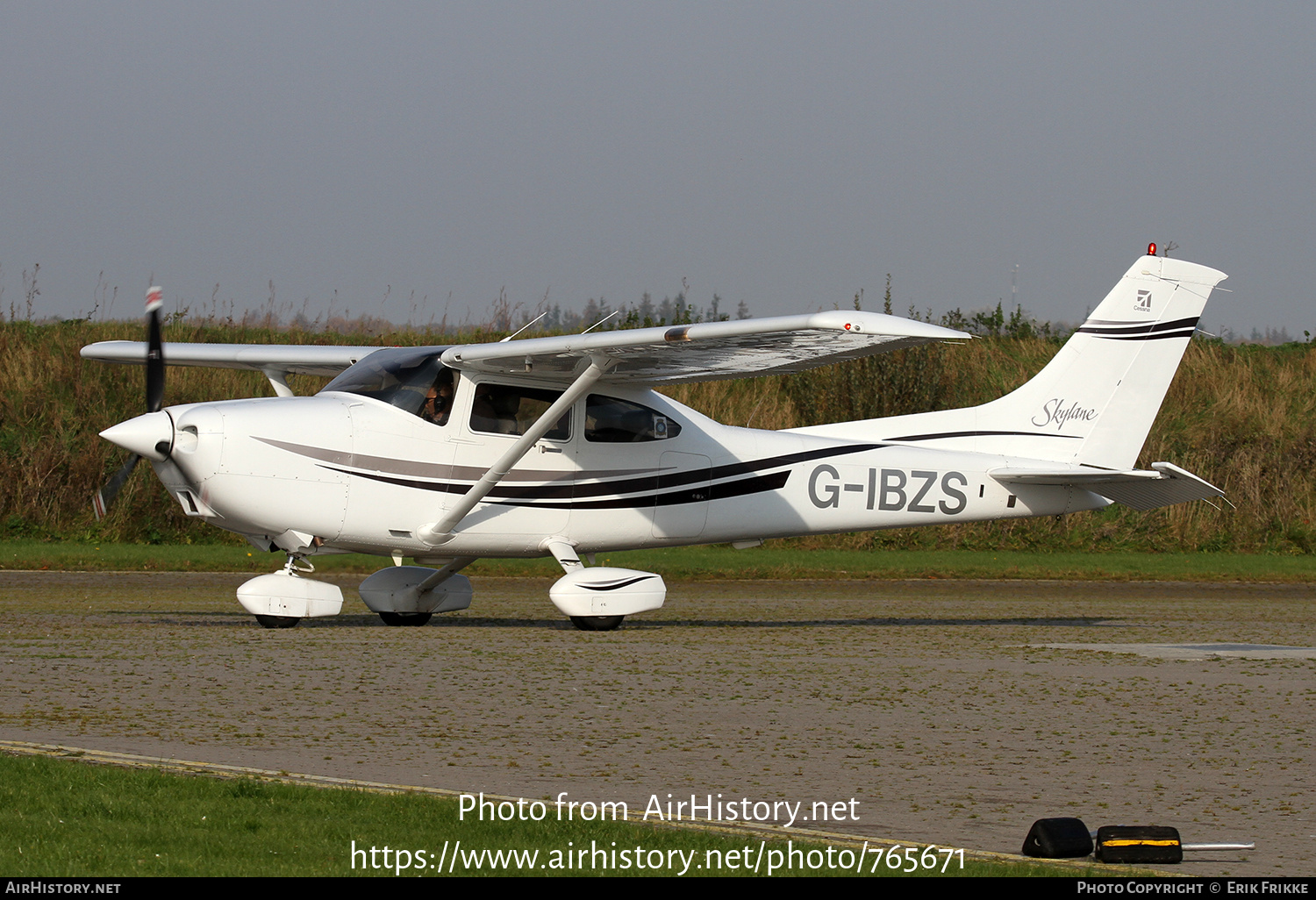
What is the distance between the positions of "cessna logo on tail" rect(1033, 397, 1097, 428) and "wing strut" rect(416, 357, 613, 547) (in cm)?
556

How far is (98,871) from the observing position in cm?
461

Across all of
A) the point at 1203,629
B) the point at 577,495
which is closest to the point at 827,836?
the point at 577,495

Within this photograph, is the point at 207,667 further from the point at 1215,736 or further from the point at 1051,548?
the point at 1051,548

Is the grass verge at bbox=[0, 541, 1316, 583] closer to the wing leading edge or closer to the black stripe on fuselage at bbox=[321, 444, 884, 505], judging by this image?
the black stripe on fuselage at bbox=[321, 444, 884, 505]

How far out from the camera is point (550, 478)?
13633mm

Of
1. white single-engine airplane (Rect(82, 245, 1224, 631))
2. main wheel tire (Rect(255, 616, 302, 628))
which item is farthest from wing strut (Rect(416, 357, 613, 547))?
main wheel tire (Rect(255, 616, 302, 628))

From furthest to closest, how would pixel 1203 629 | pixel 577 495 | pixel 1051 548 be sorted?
pixel 1051 548 → pixel 1203 629 → pixel 577 495

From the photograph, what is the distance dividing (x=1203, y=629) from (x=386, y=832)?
11.5 meters

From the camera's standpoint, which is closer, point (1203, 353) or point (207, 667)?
point (207, 667)

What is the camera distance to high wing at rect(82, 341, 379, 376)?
15594mm

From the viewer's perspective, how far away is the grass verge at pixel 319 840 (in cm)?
477

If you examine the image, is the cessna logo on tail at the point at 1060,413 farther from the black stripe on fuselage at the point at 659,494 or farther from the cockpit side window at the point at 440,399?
the cockpit side window at the point at 440,399

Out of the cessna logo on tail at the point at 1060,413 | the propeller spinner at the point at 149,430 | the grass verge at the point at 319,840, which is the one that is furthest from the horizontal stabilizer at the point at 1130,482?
the grass verge at the point at 319,840

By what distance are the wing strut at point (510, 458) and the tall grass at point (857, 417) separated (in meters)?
11.6
